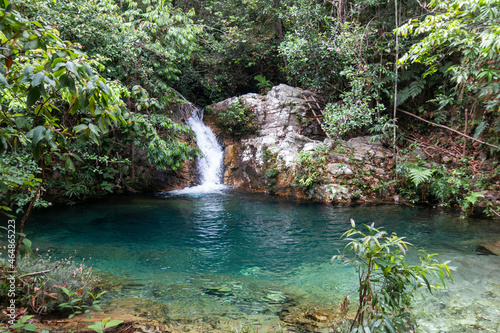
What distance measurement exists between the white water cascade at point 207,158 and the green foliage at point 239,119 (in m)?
0.95

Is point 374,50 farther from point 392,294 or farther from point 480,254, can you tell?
point 392,294

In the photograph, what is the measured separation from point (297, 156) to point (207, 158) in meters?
4.44

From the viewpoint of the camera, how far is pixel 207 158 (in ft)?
44.4

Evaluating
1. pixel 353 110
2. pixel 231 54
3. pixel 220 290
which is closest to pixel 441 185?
pixel 353 110

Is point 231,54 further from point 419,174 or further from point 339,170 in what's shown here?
point 419,174

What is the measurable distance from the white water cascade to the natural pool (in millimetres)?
2712

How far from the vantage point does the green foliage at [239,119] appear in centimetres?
1343

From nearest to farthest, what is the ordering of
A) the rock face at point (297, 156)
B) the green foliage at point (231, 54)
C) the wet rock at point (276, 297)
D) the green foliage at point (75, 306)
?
the green foliage at point (75, 306), the wet rock at point (276, 297), the rock face at point (297, 156), the green foliage at point (231, 54)

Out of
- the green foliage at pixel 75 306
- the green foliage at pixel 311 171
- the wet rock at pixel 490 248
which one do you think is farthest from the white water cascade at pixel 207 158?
the green foliage at pixel 75 306

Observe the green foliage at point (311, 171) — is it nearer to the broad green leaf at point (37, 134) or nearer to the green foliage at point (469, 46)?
the green foliage at point (469, 46)

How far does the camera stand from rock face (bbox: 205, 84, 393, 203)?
1012cm

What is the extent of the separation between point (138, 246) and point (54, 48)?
4.74 metres

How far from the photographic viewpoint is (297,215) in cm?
823

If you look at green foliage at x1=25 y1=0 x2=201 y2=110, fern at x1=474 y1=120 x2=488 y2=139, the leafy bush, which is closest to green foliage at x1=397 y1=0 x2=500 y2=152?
fern at x1=474 y1=120 x2=488 y2=139
